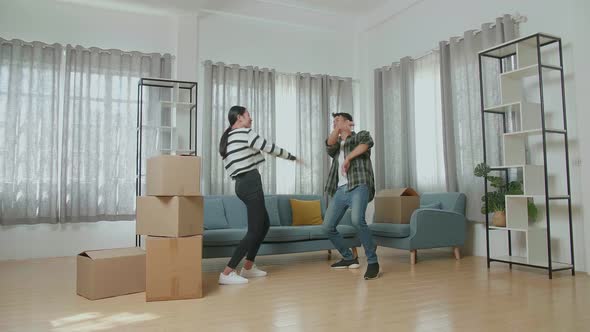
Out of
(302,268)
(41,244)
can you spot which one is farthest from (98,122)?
(302,268)

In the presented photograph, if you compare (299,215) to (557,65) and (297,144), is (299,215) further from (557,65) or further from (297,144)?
(557,65)

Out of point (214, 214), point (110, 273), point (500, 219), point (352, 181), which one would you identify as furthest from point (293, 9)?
point (110, 273)

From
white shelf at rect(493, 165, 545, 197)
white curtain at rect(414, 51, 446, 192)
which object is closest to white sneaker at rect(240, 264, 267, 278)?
white shelf at rect(493, 165, 545, 197)

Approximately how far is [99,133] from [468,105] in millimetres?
4180

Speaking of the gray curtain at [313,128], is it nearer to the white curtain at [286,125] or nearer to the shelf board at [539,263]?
the white curtain at [286,125]

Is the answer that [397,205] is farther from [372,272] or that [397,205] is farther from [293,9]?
[293,9]

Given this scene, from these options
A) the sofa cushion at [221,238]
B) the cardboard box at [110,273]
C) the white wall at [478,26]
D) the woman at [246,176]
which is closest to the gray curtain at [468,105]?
the white wall at [478,26]

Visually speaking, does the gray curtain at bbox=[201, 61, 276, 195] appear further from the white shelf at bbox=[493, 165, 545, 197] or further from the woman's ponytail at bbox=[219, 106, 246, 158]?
the white shelf at bbox=[493, 165, 545, 197]

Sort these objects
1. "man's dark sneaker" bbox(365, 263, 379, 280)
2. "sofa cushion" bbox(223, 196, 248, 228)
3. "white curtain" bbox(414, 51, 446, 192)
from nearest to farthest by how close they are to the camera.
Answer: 1. "man's dark sneaker" bbox(365, 263, 379, 280)
2. "sofa cushion" bbox(223, 196, 248, 228)
3. "white curtain" bbox(414, 51, 446, 192)

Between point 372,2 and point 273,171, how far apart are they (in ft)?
8.80

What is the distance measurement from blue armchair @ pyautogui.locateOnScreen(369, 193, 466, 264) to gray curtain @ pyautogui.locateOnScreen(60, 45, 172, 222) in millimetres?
3002

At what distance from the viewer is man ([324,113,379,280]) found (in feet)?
11.7

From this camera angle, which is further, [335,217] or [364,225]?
[335,217]

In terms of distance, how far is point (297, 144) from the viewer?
20.3 ft
